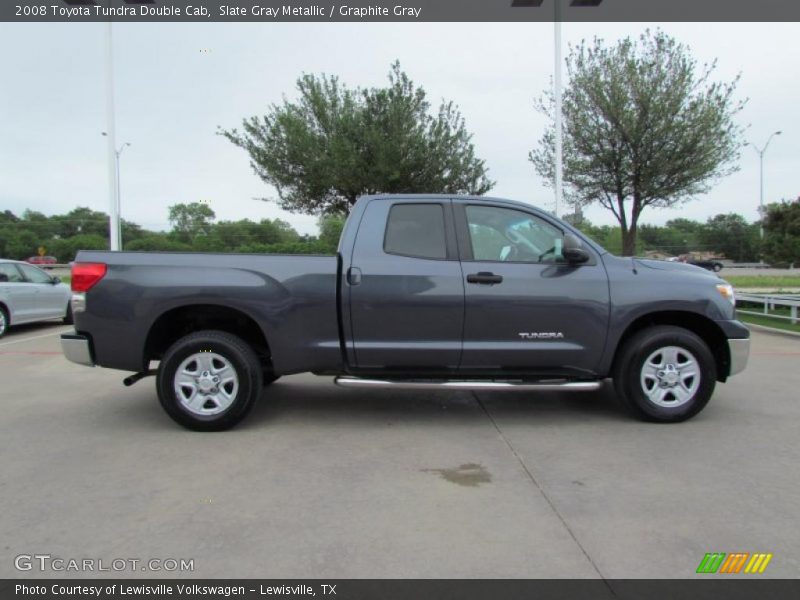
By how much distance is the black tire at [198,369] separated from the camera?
183 inches

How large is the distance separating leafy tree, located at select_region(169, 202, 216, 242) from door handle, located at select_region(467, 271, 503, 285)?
60.4 meters

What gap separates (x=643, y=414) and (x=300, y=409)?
3087 mm

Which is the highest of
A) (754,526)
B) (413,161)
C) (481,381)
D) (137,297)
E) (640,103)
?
(640,103)

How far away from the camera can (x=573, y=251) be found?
4.66 metres

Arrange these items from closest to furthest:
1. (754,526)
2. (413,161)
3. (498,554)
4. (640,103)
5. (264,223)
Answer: (498,554) < (754,526) < (640,103) < (413,161) < (264,223)

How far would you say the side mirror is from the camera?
4648 mm

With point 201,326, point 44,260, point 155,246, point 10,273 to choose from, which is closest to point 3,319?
point 10,273

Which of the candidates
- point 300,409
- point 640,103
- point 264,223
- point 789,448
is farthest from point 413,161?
point 264,223

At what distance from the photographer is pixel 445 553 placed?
284 centimetres

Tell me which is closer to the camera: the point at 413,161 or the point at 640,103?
the point at 640,103

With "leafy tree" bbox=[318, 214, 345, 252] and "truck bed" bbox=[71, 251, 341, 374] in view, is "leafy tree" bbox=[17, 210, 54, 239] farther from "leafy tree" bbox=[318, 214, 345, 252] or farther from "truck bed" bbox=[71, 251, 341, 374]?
"truck bed" bbox=[71, 251, 341, 374]

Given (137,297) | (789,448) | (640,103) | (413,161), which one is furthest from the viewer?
(413,161)

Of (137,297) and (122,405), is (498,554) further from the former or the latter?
(122,405)
